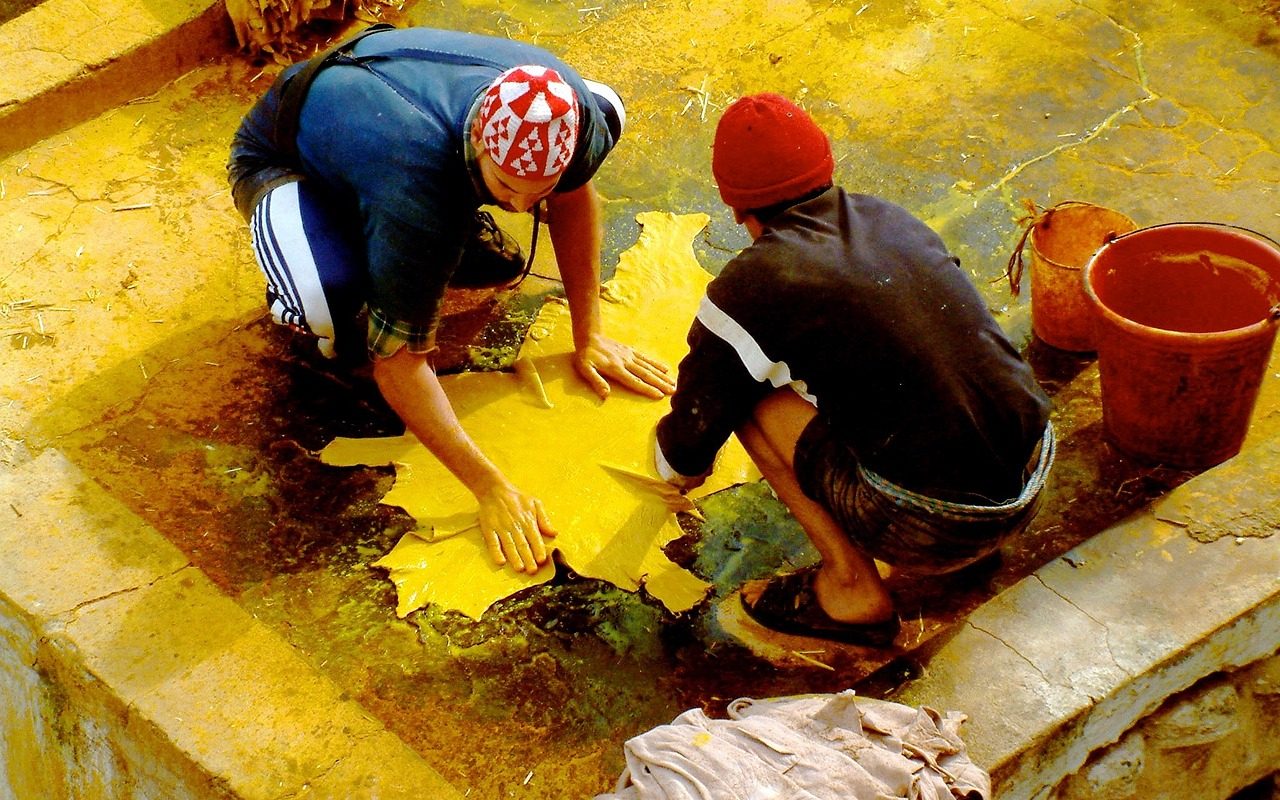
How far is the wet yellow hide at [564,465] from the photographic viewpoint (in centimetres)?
334

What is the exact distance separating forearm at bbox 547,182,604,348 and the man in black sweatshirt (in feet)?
2.87

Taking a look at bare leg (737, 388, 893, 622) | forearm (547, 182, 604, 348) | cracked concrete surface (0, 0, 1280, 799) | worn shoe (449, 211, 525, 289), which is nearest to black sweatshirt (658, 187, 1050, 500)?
bare leg (737, 388, 893, 622)

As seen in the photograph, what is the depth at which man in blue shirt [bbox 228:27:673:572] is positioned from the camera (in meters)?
2.90

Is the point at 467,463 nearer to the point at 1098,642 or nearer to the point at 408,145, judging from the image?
the point at 408,145

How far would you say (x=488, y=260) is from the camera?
12.9 feet

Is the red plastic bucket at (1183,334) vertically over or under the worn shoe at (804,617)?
over

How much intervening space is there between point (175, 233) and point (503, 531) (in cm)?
182

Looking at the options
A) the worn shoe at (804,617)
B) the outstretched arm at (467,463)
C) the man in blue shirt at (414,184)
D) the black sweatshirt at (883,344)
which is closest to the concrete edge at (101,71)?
the man in blue shirt at (414,184)

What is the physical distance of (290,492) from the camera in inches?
140

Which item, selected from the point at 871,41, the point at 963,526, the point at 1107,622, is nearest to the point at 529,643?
the point at 963,526

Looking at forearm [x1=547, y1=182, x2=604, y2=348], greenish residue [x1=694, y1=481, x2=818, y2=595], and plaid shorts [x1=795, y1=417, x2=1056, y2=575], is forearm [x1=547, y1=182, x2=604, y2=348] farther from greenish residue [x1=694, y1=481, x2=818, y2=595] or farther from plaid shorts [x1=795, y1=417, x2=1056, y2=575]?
plaid shorts [x1=795, y1=417, x2=1056, y2=575]

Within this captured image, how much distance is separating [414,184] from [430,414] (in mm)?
607

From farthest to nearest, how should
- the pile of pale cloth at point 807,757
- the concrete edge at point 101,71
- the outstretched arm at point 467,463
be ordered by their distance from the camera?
the concrete edge at point 101,71 < the outstretched arm at point 467,463 < the pile of pale cloth at point 807,757

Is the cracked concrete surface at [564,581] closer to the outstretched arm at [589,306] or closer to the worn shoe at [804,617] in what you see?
the worn shoe at [804,617]
